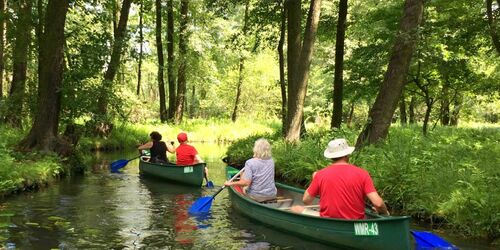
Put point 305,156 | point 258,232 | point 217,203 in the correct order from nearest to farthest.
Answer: point 258,232
point 217,203
point 305,156

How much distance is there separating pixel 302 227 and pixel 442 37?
37.8 ft

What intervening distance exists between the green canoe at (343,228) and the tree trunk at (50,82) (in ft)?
24.9

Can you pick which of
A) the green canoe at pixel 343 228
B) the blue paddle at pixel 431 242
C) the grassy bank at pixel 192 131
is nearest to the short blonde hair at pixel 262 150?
the green canoe at pixel 343 228

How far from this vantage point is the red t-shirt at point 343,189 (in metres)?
6.66

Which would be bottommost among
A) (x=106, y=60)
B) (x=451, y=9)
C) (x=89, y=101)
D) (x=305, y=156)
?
(x=305, y=156)

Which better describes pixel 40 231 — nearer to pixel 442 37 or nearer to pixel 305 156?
pixel 305 156

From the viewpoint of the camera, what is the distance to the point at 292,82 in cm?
1727

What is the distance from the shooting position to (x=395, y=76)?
12133 millimetres

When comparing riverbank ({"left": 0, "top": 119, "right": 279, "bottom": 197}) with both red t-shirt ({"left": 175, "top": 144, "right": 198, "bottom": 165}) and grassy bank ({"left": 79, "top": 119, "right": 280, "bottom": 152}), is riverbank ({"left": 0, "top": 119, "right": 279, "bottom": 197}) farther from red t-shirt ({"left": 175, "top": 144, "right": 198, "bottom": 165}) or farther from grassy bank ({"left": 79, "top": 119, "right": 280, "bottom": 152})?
red t-shirt ({"left": 175, "top": 144, "right": 198, "bottom": 165})

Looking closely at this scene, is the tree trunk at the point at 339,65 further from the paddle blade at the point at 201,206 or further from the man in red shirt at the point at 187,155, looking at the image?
the paddle blade at the point at 201,206

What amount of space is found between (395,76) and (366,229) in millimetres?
6272

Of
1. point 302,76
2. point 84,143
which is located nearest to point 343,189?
point 302,76

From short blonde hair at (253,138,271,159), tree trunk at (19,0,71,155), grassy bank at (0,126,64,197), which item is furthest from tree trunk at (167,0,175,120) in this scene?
short blonde hair at (253,138,271,159)

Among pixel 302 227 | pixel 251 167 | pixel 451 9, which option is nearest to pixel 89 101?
pixel 251 167
